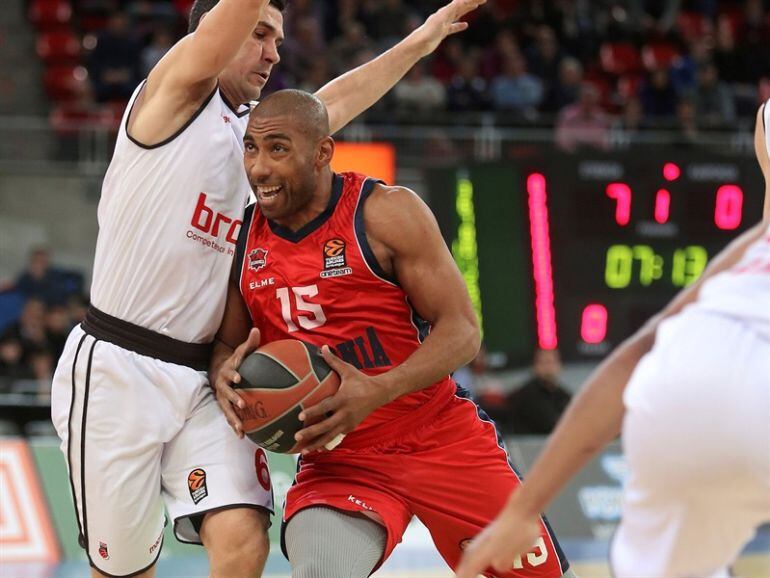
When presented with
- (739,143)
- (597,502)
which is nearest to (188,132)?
(597,502)

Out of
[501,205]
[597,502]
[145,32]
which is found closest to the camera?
[597,502]

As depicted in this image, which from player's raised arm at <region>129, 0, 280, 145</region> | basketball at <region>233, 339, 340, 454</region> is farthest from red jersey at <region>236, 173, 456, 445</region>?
player's raised arm at <region>129, 0, 280, 145</region>

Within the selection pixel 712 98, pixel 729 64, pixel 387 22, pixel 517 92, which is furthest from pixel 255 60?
pixel 729 64

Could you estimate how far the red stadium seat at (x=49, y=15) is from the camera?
1460 cm

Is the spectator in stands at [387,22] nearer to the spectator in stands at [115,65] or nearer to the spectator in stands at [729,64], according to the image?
the spectator in stands at [115,65]

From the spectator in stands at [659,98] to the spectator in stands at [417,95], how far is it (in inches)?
98.8

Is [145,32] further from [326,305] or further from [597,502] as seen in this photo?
[326,305]

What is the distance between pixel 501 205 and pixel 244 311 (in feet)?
19.5

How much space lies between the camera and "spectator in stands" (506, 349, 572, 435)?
33.6ft

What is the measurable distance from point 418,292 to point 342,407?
1.55 feet

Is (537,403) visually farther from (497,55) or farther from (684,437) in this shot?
(684,437)

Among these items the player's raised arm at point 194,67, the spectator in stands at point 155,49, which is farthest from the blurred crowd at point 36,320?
the player's raised arm at point 194,67

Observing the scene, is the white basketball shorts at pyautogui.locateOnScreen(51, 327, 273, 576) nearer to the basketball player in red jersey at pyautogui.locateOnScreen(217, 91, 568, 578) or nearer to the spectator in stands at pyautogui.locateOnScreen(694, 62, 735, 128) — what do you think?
the basketball player in red jersey at pyautogui.locateOnScreen(217, 91, 568, 578)

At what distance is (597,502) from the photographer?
951 centimetres
